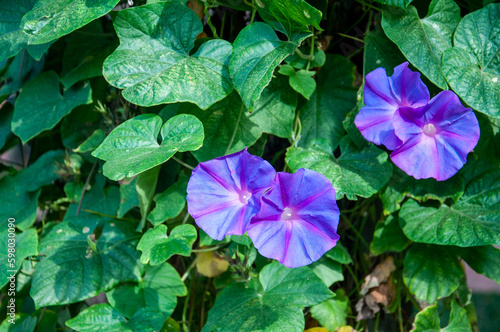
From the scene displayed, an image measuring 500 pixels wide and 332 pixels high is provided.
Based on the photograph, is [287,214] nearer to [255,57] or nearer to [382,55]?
[255,57]

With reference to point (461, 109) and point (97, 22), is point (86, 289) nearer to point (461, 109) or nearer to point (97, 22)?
point (97, 22)

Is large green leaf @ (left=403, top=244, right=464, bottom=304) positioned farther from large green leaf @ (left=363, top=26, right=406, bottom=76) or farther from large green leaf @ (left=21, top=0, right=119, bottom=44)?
large green leaf @ (left=21, top=0, right=119, bottom=44)

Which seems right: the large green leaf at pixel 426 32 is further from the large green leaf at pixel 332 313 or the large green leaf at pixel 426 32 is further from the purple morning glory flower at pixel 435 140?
the large green leaf at pixel 332 313

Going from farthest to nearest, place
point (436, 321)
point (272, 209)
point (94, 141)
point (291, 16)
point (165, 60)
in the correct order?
1. point (94, 141)
2. point (436, 321)
3. point (165, 60)
4. point (291, 16)
5. point (272, 209)

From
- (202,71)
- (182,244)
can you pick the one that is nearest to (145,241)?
(182,244)

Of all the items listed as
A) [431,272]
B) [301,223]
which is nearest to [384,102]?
[301,223]

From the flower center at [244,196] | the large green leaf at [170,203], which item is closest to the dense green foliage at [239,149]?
the large green leaf at [170,203]

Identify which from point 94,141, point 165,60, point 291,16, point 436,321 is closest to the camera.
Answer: point 291,16
